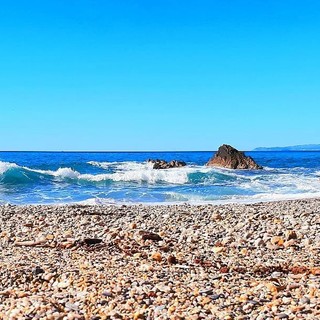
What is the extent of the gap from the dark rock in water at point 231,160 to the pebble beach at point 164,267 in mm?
33831

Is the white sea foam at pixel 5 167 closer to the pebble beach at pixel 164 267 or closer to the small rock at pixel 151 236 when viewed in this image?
the pebble beach at pixel 164 267

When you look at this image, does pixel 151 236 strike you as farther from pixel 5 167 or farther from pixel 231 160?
pixel 231 160

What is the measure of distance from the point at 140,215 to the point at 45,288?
5.57 m

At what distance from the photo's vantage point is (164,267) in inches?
241

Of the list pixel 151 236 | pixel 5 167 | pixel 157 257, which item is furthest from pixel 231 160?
pixel 157 257

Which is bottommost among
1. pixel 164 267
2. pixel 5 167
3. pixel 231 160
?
pixel 164 267

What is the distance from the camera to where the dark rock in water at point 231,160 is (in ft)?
144

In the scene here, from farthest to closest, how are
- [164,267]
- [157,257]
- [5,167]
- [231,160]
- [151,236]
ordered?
1. [231,160]
2. [5,167]
3. [151,236]
4. [157,257]
5. [164,267]

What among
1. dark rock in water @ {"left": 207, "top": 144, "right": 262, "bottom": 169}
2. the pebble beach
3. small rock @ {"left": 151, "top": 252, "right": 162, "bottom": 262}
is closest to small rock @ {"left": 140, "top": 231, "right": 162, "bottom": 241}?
the pebble beach

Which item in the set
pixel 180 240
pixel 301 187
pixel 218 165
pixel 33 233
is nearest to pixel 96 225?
pixel 33 233

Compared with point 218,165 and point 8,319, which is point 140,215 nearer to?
point 8,319

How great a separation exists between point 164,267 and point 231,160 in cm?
3850

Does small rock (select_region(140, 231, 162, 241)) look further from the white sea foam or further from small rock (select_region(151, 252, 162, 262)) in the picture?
the white sea foam

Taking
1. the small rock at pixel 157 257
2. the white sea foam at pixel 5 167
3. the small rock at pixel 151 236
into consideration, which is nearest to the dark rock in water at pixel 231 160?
the white sea foam at pixel 5 167
